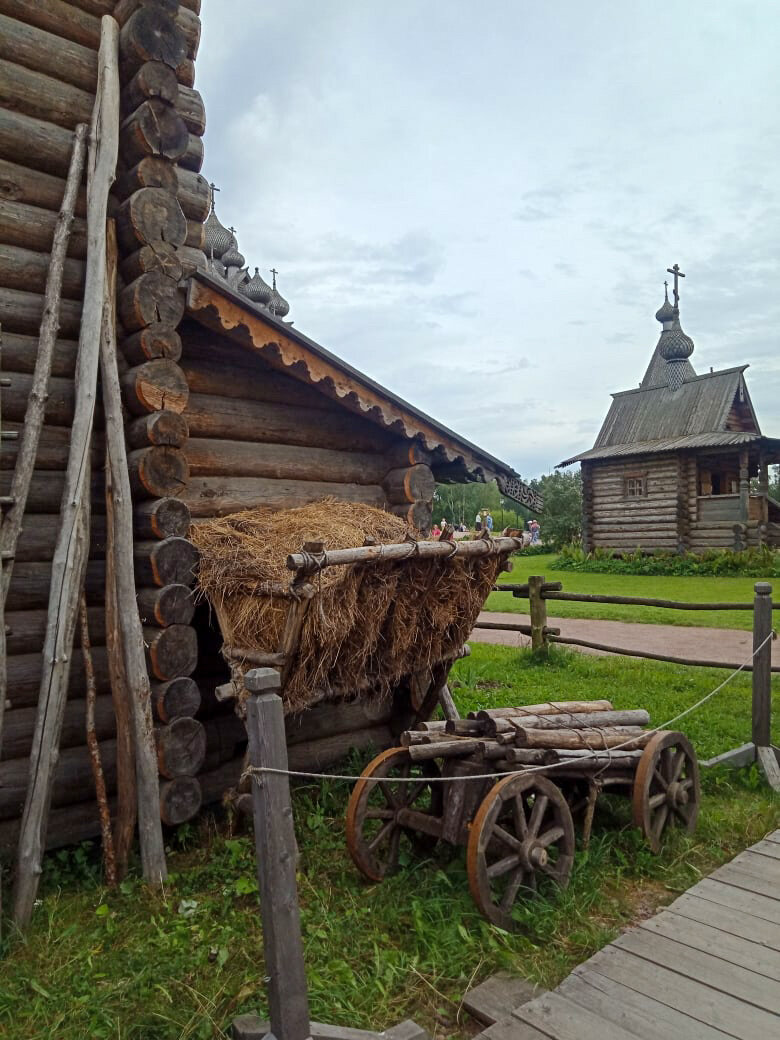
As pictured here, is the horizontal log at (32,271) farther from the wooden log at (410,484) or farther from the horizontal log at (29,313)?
the wooden log at (410,484)

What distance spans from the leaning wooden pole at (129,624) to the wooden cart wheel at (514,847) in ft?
6.34

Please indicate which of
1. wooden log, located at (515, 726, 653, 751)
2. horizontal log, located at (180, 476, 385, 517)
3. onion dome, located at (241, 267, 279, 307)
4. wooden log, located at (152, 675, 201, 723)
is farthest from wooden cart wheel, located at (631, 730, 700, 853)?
onion dome, located at (241, 267, 279, 307)

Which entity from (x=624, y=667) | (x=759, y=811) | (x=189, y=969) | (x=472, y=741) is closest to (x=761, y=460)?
(x=624, y=667)

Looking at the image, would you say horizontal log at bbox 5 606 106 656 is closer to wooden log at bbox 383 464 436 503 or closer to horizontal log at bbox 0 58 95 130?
wooden log at bbox 383 464 436 503

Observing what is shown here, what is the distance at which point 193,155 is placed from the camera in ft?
18.7

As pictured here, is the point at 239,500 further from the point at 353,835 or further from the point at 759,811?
the point at 759,811

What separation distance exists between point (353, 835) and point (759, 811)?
10.3 feet

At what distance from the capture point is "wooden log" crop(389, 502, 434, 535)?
21.6ft

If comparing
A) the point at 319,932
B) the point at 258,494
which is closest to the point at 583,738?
the point at 319,932

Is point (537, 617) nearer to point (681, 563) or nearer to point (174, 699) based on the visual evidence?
point (174, 699)

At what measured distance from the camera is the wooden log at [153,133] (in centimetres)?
498

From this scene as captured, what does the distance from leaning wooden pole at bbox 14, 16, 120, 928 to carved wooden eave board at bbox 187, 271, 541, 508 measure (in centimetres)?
69

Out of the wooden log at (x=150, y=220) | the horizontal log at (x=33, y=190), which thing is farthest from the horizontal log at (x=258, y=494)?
the horizontal log at (x=33, y=190)

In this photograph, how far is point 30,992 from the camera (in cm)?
345
